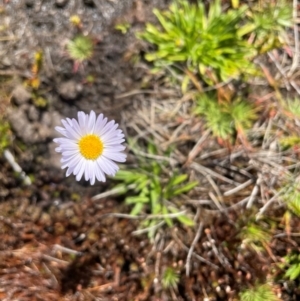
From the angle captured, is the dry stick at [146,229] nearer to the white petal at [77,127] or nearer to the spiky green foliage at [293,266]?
the spiky green foliage at [293,266]

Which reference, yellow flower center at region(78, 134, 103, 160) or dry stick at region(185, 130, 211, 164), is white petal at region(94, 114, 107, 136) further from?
dry stick at region(185, 130, 211, 164)

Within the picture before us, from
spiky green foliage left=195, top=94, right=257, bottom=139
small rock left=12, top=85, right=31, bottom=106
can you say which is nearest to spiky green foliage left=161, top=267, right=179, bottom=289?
spiky green foliage left=195, top=94, right=257, bottom=139

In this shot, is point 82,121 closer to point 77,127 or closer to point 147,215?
point 77,127

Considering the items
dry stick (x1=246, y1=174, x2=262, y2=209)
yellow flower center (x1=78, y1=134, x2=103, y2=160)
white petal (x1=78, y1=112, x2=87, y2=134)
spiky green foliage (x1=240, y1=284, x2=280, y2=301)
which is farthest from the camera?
dry stick (x1=246, y1=174, x2=262, y2=209)

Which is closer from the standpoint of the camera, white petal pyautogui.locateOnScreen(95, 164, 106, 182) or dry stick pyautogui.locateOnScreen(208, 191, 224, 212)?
white petal pyautogui.locateOnScreen(95, 164, 106, 182)

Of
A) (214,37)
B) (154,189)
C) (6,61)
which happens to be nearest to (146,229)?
(154,189)

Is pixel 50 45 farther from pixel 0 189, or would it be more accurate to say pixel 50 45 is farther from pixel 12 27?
pixel 0 189
